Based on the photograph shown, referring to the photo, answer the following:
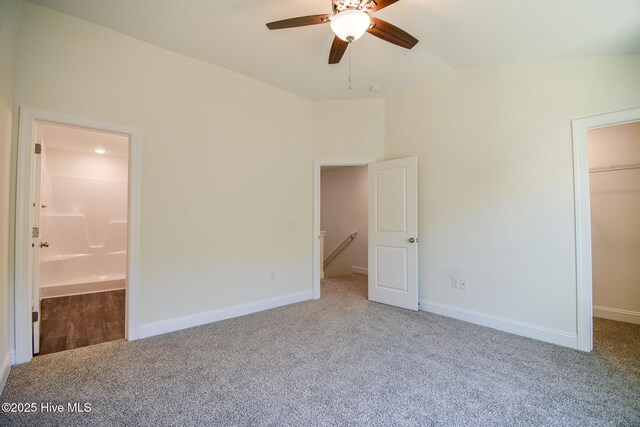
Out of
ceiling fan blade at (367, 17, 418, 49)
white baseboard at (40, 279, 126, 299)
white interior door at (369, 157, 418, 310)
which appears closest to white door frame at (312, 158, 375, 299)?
white interior door at (369, 157, 418, 310)

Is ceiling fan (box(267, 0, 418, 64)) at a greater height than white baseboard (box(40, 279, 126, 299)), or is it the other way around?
ceiling fan (box(267, 0, 418, 64))

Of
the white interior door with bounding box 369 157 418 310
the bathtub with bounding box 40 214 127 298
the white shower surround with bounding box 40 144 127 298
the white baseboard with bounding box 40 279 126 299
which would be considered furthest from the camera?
the white shower surround with bounding box 40 144 127 298

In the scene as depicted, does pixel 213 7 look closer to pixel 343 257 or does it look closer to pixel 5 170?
pixel 5 170

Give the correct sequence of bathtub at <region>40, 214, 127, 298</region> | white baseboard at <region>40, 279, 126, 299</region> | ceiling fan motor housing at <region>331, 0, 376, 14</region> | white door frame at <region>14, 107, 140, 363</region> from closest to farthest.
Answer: ceiling fan motor housing at <region>331, 0, 376, 14</region>
white door frame at <region>14, 107, 140, 363</region>
white baseboard at <region>40, 279, 126, 299</region>
bathtub at <region>40, 214, 127, 298</region>

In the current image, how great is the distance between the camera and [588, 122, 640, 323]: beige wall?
321 cm

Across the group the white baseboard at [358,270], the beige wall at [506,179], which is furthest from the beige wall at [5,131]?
the white baseboard at [358,270]

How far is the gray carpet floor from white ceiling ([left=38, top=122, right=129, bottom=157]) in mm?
3154

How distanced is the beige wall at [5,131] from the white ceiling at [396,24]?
0.49 metres

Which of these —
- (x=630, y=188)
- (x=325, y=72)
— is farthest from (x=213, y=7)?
(x=630, y=188)

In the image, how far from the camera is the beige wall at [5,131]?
191cm

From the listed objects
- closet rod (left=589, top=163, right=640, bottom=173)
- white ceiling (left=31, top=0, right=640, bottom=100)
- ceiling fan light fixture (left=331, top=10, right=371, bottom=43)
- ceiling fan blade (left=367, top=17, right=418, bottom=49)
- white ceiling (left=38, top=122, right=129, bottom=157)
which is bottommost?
closet rod (left=589, top=163, right=640, bottom=173)

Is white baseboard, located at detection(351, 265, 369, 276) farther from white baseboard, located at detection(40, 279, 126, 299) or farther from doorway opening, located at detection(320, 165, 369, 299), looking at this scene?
white baseboard, located at detection(40, 279, 126, 299)

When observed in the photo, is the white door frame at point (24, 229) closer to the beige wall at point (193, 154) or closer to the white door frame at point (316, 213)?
the beige wall at point (193, 154)

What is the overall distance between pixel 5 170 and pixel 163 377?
1.89 metres
